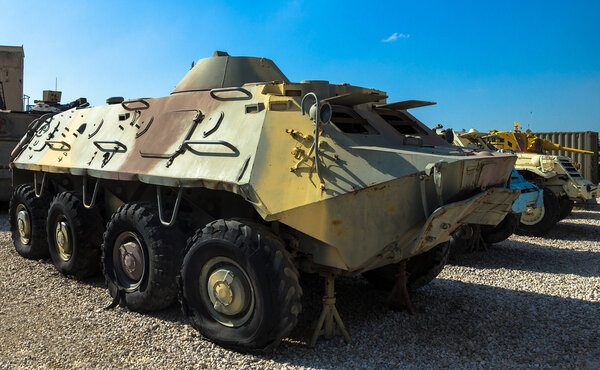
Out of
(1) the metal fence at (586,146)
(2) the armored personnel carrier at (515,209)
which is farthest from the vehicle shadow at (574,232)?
(1) the metal fence at (586,146)

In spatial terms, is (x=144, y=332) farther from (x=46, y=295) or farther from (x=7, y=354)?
(x=46, y=295)

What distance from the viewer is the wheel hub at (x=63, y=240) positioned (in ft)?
19.7

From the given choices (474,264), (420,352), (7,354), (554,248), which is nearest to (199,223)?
(7,354)

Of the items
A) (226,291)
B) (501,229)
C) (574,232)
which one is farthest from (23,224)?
(574,232)

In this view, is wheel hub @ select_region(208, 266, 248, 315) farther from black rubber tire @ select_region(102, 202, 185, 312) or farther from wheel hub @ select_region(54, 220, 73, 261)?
wheel hub @ select_region(54, 220, 73, 261)

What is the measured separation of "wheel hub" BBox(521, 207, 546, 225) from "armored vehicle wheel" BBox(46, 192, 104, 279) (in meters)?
7.56

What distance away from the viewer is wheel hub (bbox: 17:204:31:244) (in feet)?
23.1

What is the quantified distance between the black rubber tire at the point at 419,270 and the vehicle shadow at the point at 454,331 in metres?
0.15

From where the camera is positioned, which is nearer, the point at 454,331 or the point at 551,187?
the point at 454,331

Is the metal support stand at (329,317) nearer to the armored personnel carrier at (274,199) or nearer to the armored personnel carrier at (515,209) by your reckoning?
the armored personnel carrier at (274,199)

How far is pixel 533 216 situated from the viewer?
10.0 metres

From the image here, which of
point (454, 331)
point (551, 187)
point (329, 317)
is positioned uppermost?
point (551, 187)

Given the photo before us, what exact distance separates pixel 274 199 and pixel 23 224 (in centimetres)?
498

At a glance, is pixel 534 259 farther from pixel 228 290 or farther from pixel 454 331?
pixel 228 290
